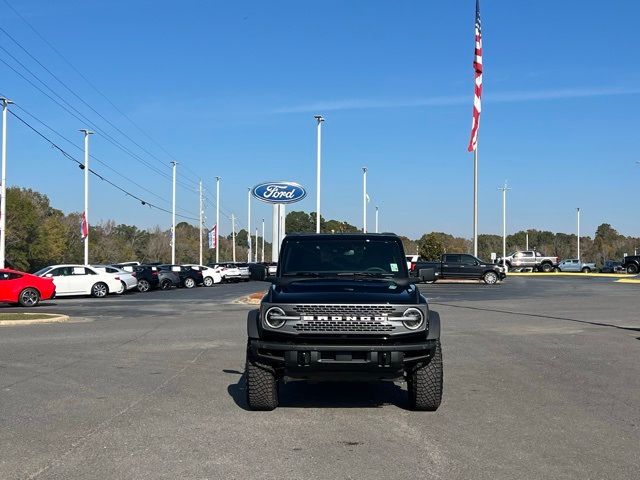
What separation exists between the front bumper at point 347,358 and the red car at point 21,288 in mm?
21930

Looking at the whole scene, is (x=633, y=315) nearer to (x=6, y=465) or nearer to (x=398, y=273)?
(x=398, y=273)

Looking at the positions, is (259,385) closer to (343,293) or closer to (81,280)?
(343,293)

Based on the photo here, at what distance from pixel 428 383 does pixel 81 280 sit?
94.9 feet

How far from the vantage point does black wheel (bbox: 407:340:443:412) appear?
830 cm

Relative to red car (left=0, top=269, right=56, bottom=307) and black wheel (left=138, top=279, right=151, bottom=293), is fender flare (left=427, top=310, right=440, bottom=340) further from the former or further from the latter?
black wheel (left=138, top=279, right=151, bottom=293)

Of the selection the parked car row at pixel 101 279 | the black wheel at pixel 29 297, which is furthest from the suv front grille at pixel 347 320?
the black wheel at pixel 29 297

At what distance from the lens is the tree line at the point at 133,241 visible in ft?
244

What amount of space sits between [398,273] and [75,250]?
85.8m

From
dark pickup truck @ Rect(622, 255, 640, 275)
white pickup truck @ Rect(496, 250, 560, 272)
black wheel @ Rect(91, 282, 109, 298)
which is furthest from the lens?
white pickup truck @ Rect(496, 250, 560, 272)

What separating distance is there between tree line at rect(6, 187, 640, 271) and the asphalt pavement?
1348 centimetres

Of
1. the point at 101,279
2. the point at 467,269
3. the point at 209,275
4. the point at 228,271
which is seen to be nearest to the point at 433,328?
the point at 101,279

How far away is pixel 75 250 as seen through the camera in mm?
89812

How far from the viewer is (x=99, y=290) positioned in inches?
1389

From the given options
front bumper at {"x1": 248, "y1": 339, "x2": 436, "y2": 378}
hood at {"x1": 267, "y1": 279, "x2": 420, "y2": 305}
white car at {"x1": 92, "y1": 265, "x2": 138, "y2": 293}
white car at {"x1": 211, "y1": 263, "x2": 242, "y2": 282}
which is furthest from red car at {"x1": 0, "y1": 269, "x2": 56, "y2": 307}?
white car at {"x1": 211, "y1": 263, "x2": 242, "y2": 282}
